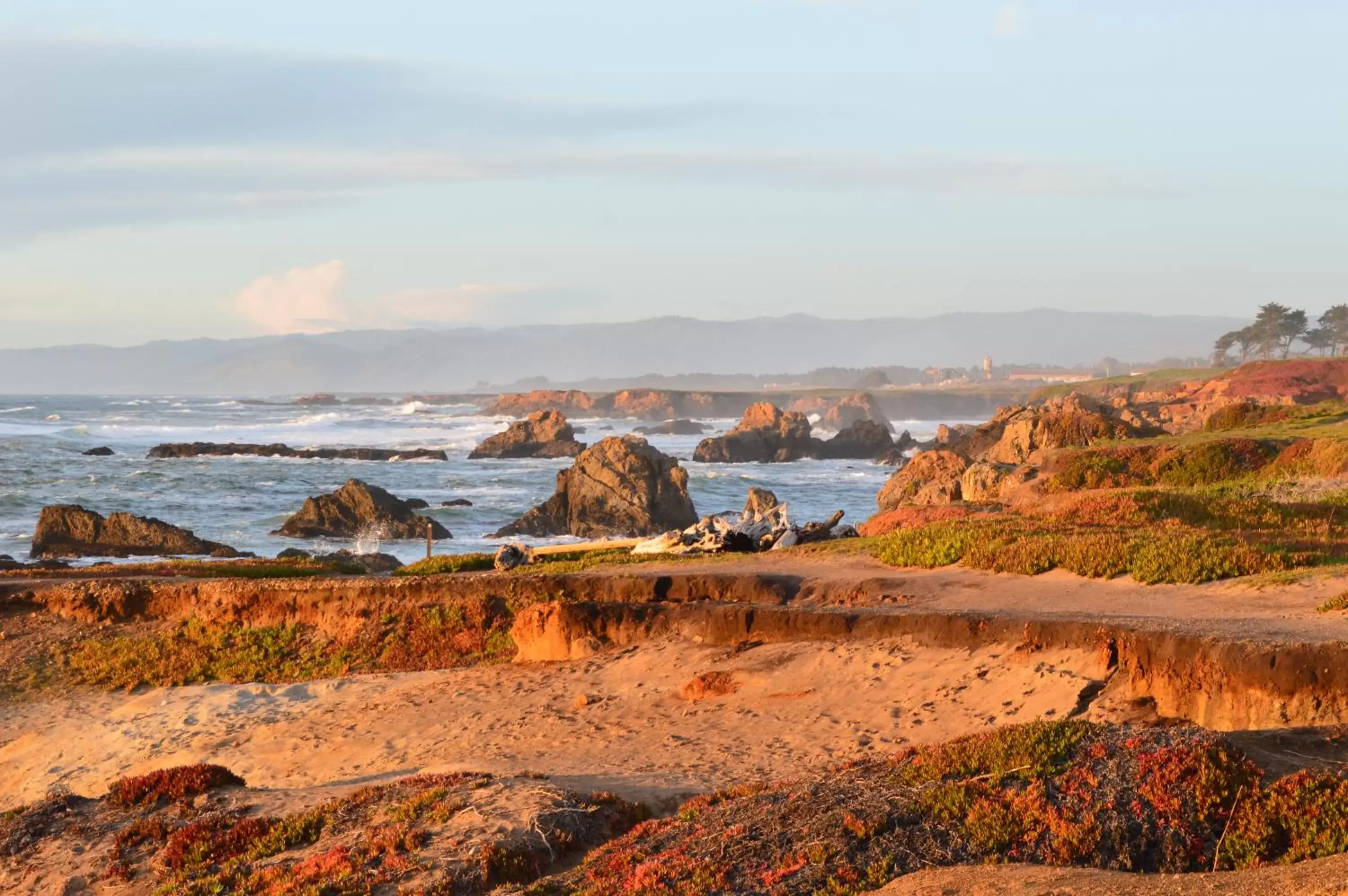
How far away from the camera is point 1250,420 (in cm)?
3831

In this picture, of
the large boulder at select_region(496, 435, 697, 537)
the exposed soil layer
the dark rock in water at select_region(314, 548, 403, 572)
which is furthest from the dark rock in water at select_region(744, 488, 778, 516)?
the exposed soil layer

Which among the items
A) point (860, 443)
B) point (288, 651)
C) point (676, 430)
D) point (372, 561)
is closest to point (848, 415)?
point (676, 430)

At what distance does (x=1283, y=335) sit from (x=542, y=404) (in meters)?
91.1

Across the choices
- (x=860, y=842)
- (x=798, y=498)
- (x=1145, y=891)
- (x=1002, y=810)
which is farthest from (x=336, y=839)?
(x=798, y=498)

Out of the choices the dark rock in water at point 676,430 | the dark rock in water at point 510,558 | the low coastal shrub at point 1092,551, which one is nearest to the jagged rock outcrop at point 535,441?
the dark rock in water at point 676,430

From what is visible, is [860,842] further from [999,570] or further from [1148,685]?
[999,570]

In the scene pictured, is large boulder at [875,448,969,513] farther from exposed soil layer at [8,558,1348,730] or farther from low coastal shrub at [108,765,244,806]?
low coastal shrub at [108,765,244,806]

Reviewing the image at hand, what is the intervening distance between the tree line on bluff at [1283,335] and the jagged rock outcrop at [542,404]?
78103 mm

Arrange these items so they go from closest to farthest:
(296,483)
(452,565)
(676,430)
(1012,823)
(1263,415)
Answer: (1012,823), (452,565), (1263,415), (296,483), (676,430)

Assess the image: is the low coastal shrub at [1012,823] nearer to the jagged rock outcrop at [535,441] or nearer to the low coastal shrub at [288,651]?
the low coastal shrub at [288,651]

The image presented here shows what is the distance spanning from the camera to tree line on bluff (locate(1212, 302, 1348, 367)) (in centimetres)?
12950

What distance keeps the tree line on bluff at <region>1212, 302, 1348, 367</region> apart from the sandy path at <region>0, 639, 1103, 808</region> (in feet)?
399

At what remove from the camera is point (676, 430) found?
4914 inches

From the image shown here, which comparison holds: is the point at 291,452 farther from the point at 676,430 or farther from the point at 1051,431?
the point at 1051,431
